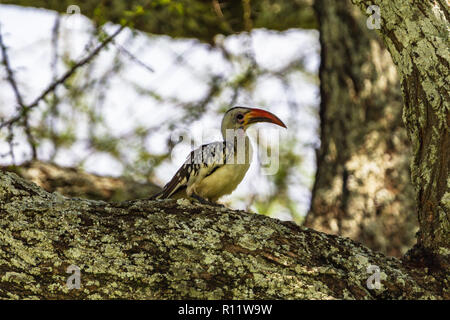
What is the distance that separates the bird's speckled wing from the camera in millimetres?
4074

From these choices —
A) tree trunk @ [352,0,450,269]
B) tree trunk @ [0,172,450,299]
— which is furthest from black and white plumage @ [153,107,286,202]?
tree trunk @ [352,0,450,269]

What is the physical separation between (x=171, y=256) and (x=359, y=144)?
2862mm

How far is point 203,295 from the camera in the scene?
8.63 feet

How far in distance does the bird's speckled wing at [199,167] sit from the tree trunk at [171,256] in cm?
103

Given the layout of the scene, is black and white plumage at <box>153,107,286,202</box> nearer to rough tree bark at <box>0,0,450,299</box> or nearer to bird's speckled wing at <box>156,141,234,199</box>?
bird's speckled wing at <box>156,141,234,199</box>

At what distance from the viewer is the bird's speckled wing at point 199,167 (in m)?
4.07

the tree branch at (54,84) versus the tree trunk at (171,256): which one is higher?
the tree branch at (54,84)

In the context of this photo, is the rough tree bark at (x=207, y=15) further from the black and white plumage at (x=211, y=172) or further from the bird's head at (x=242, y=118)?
the black and white plumage at (x=211, y=172)

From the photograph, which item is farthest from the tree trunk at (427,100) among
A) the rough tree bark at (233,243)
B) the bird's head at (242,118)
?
the bird's head at (242,118)

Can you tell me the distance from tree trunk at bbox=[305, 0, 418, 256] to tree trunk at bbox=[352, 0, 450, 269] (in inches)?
70.4

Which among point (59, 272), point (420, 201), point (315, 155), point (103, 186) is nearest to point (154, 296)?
point (59, 272)

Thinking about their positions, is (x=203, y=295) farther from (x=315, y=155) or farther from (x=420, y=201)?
(x=315, y=155)

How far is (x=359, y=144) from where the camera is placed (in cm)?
524

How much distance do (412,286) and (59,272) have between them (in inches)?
58.6
